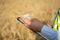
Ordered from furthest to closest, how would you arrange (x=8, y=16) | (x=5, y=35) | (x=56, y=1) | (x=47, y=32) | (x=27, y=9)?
(x=56, y=1)
(x=27, y=9)
(x=8, y=16)
(x=5, y=35)
(x=47, y=32)

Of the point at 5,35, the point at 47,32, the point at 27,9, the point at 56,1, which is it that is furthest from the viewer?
the point at 56,1

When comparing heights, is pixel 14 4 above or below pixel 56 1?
below

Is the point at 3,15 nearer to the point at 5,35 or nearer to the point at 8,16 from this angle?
the point at 8,16

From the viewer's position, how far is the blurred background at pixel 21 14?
3.68 ft

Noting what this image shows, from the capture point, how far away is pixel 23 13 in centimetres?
128

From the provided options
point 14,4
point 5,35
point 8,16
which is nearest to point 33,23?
point 5,35

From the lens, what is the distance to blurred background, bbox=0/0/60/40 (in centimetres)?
112

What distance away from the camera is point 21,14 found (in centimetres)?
127

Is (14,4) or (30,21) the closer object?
(30,21)

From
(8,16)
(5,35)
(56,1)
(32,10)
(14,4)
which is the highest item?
(56,1)

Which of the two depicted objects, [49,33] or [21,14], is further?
[21,14]

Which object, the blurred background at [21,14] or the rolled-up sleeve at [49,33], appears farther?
the blurred background at [21,14]

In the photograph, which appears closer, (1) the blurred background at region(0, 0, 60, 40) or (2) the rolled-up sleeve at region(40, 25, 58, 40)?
(2) the rolled-up sleeve at region(40, 25, 58, 40)

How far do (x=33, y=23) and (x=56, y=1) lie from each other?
80 cm
